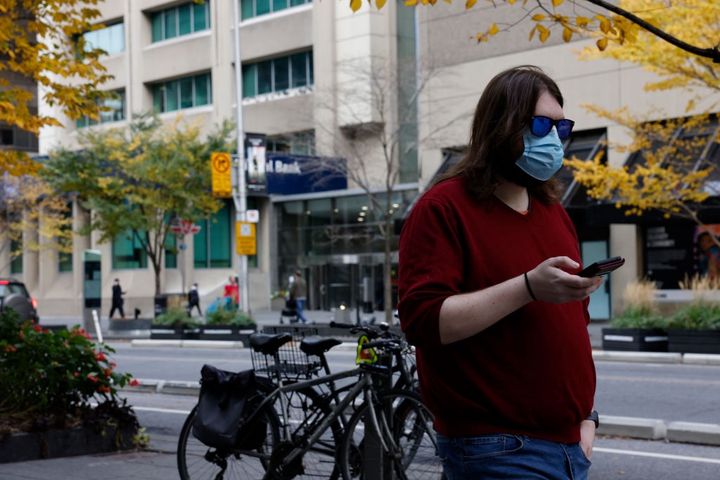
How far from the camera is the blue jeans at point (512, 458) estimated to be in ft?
9.89

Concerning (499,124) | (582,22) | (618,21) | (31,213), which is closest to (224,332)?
(618,21)

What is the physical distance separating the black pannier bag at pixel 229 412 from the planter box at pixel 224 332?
67.8ft

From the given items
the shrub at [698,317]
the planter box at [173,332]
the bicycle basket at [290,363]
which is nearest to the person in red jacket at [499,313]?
the bicycle basket at [290,363]

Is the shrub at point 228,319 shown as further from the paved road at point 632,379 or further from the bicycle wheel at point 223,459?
the bicycle wheel at point 223,459

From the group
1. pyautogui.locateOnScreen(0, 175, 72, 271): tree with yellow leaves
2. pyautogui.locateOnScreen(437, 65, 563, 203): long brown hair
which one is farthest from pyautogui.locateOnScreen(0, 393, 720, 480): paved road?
pyautogui.locateOnScreen(0, 175, 72, 271): tree with yellow leaves

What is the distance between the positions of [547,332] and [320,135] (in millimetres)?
37960

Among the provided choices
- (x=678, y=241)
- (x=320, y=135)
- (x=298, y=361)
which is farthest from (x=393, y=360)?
(x=320, y=135)

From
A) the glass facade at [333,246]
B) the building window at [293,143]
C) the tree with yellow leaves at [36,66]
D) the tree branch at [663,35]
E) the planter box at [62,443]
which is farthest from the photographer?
the glass facade at [333,246]

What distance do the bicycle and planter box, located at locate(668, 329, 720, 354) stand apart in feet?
46.2

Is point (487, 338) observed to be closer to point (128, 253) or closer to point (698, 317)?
point (698, 317)

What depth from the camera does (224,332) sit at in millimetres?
28156

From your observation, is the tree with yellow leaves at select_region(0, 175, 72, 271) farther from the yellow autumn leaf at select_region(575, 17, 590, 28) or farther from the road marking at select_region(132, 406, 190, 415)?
the yellow autumn leaf at select_region(575, 17, 590, 28)

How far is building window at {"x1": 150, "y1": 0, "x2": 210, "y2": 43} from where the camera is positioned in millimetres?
49562

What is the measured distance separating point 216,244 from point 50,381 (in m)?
40.3
